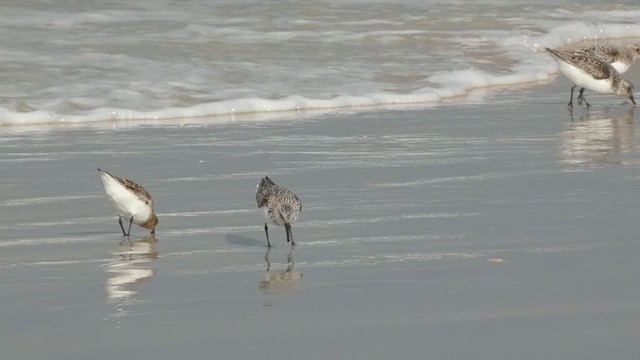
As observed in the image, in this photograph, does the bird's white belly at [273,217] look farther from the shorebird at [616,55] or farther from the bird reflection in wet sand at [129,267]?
the shorebird at [616,55]

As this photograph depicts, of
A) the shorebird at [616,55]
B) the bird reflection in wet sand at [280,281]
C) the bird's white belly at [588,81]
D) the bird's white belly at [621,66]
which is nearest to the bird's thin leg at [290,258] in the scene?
the bird reflection in wet sand at [280,281]

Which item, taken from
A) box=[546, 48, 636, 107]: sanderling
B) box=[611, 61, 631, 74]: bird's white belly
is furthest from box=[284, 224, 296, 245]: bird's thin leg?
box=[611, 61, 631, 74]: bird's white belly

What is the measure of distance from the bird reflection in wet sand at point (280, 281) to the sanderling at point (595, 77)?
728 centimetres

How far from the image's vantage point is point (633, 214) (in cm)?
813

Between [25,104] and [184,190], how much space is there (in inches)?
179

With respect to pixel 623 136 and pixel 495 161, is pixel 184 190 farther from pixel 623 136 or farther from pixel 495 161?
pixel 623 136

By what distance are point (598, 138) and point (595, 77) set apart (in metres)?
2.69

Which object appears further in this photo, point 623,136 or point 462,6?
point 462,6

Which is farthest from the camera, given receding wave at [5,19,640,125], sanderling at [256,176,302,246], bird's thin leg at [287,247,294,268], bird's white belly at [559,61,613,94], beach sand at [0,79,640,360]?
bird's white belly at [559,61,613,94]

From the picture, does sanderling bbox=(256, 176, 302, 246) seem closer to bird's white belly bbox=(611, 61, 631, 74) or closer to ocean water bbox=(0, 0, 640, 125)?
ocean water bbox=(0, 0, 640, 125)

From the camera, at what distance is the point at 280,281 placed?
22.2ft

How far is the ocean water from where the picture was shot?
46.1ft

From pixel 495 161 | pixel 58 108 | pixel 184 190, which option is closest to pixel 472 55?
pixel 58 108

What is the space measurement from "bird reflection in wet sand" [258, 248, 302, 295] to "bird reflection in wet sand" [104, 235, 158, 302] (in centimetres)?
56
